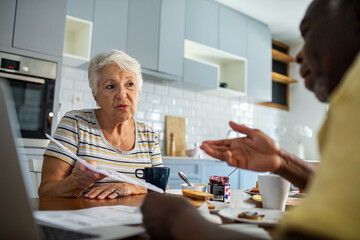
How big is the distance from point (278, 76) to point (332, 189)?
560 centimetres

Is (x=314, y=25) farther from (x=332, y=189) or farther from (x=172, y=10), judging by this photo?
(x=172, y=10)

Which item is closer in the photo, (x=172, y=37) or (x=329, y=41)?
(x=329, y=41)

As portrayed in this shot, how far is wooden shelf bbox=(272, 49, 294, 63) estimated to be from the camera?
18.4 feet

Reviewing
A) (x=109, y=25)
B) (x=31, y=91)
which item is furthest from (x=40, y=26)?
(x=109, y=25)

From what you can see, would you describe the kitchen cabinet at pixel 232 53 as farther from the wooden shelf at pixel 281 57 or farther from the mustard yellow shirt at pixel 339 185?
the mustard yellow shirt at pixel 339 185

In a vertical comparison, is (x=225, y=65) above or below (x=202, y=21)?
below

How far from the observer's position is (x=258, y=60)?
4992 millimetres

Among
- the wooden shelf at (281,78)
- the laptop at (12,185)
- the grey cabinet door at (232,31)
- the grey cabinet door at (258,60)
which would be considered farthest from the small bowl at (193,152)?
the laptop at (12,185)

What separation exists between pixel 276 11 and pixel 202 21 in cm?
132

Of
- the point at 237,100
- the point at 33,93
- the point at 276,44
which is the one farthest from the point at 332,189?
the point at 276,44

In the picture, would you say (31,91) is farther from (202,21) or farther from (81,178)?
(202,21)

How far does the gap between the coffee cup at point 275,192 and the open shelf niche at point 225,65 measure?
3.17m

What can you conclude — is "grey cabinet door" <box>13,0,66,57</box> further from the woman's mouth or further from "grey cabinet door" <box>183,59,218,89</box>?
"grey cabinet door" <box>183,59,218,89</box>

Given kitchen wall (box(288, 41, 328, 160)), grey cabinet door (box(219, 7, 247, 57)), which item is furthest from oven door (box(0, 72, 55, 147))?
kitchen wall (box(288, 41, 328, 160))
